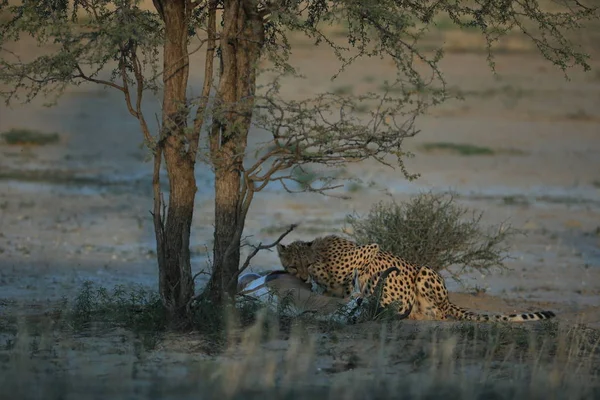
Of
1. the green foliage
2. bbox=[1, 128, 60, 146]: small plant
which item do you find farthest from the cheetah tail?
bbox=[1, 128, 60, 146]: small plant

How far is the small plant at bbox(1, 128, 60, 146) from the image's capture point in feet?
73.7

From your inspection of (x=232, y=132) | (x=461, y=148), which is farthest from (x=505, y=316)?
(x=461, y=148)

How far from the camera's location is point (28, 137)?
22.7m

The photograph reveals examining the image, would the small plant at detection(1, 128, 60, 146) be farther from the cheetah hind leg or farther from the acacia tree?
the cheetah hind leg

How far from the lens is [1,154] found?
21.7 meters

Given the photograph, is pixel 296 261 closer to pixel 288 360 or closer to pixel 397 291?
pixel 397 291

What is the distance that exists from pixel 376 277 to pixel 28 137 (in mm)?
14100

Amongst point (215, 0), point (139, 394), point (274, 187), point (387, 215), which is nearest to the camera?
point (139, 394)

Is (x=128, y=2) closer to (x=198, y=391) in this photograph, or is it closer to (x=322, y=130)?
(x=322, y=130)

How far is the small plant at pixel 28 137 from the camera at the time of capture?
73.7ft

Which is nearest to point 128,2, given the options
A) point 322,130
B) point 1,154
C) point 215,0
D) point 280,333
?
point 215,0

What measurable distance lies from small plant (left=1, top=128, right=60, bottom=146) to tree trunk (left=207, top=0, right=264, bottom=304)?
13797 mm

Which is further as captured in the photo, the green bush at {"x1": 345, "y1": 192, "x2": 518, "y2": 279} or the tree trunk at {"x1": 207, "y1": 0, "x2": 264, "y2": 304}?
the green bush at {"x1": 345, "y1": 192, "x2": 518, "y2": 279}

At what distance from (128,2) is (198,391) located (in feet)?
11.6
